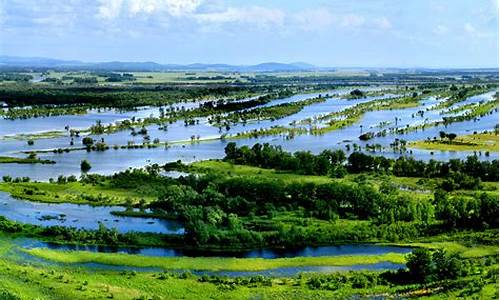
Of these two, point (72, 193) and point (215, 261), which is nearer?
point (215, 261)

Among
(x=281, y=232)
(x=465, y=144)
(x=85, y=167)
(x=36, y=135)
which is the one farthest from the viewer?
(x=36, y=135)

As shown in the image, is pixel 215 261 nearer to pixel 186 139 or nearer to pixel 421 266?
pixel 421 266

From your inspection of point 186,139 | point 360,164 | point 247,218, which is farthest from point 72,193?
point 186,139

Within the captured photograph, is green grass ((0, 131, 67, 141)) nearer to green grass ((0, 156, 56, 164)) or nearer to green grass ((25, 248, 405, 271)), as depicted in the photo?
green grass ((0, 156, 56, 164))

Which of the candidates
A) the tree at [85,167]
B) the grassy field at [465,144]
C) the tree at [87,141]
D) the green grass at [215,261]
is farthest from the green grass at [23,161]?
the grassy field at [465,144]

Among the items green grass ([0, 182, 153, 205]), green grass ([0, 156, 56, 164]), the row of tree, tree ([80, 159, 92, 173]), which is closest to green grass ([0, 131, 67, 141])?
green grass ([0, 156, 56, 164])

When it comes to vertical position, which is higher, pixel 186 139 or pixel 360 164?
pixel 360 164

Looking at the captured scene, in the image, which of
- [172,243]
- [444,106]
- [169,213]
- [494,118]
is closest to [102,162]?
[169,213]

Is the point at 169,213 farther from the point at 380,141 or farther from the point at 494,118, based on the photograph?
the point at 494,118
